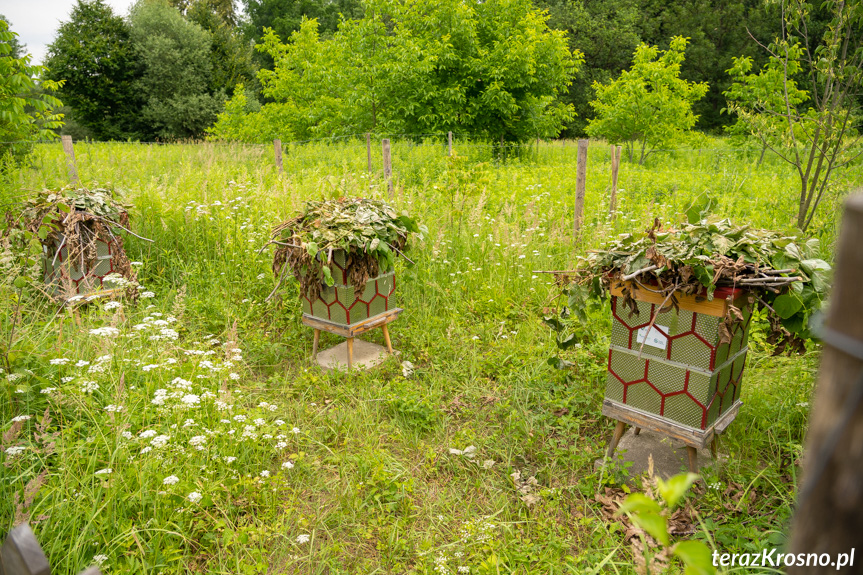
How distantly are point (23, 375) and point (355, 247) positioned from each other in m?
2.14

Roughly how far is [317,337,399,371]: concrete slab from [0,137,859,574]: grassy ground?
0.14 meters

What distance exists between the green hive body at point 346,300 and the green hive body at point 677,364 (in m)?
2.00

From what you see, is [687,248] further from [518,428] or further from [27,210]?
[27,210]

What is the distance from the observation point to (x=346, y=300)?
418cm

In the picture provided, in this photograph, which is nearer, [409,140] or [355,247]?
[355,247]

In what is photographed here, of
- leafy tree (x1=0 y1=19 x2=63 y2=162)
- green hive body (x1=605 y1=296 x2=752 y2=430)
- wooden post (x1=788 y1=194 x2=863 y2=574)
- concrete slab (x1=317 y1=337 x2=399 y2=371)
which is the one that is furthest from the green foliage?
wooden post (x1=788 y1=194 x2=863 y2=574)

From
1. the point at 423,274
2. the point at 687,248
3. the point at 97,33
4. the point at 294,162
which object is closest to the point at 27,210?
the point at 423,274

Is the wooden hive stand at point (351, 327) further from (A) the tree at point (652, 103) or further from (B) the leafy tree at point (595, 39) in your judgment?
(B) the leafy tree at point (595, 39)

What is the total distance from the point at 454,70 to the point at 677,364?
13250 millimetres

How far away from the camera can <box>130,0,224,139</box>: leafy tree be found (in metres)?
26.3

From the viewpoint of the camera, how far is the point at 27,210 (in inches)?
183

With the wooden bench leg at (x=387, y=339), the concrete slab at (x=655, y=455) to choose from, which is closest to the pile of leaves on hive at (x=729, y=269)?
the concrete slab at (x=655, y=455)

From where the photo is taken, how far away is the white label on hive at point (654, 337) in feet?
9.32

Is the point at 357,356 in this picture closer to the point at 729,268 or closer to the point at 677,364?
the point at 677,364
